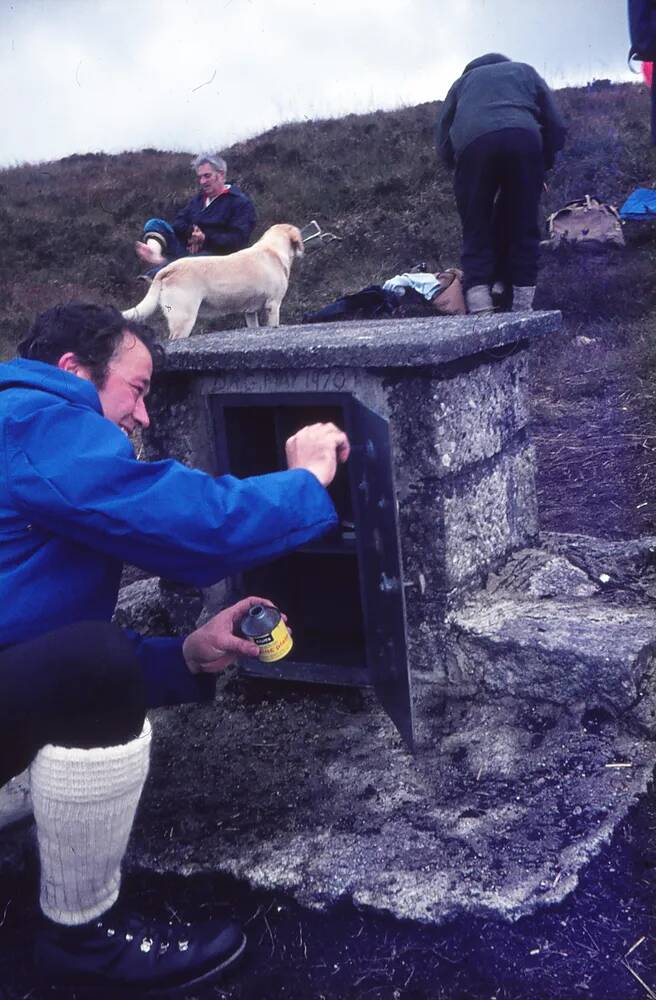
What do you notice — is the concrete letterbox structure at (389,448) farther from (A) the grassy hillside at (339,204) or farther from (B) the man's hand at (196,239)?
(A) the grassy hillside at (339,204)

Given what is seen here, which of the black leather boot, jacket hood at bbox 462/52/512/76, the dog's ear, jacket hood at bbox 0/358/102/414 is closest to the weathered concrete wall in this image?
jacket hood at bbox 0/358/102/414

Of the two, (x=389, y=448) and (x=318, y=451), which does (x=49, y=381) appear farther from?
(x=389, y=448)

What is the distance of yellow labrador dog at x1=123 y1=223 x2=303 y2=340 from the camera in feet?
22.0

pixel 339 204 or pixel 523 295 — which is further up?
pixel 339 204

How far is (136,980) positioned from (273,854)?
484 mm

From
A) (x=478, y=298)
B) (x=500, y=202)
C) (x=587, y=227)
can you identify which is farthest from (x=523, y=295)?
(x=587, y=227)

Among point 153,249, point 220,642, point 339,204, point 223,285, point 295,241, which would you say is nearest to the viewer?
point 220,642

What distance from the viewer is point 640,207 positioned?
12336mm

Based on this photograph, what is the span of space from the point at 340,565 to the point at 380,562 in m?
1.03

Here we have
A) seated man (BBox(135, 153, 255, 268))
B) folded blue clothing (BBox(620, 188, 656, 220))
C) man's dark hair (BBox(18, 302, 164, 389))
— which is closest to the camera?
man's dark hair (BBox(18, 302, 164, 389))

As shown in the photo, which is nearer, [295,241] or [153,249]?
[295,241]

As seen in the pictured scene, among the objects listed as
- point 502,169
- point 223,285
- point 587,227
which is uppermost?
point 502,169

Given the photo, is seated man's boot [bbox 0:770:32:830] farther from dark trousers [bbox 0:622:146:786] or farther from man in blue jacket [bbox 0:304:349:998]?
dark trousers [bbox 0:622:146:786]

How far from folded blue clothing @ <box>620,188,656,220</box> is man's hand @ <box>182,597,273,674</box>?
11409mm
